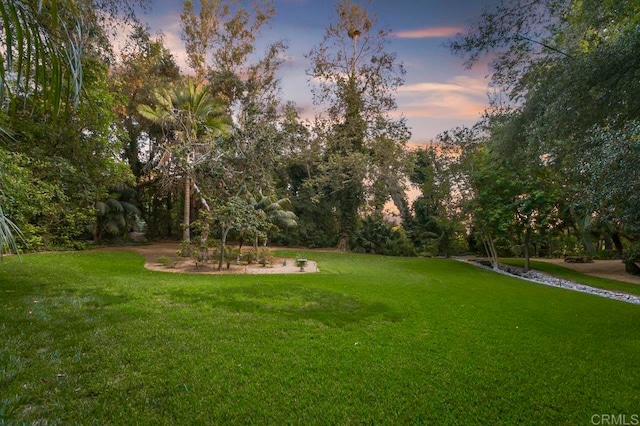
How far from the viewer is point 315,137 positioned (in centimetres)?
2081

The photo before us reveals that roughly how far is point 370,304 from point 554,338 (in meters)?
3.02

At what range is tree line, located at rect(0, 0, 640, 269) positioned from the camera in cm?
461

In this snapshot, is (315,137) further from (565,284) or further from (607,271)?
(607,271)

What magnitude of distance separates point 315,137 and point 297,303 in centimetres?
1625

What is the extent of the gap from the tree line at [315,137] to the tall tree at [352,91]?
0.10 metres

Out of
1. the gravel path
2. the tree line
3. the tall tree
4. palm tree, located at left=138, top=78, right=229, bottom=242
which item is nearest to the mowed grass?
the tree line

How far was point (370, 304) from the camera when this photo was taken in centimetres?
626

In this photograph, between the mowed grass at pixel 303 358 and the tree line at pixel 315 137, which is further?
the tree line at pixel 315 137

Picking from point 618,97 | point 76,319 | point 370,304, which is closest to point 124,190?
point 76,319

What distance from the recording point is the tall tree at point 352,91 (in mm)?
20047

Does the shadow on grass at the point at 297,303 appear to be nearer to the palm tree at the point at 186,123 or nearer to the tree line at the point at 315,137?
the tree line at the point at 315,137

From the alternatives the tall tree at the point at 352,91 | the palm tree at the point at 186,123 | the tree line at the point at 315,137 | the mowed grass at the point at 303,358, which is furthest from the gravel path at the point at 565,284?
the palm tree at the point at 186,123

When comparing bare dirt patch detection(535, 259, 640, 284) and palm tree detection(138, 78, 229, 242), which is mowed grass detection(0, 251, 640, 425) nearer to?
bare dirt patch detection(535, 259, 640, 284)

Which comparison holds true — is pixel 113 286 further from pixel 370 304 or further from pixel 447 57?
pixel 447 57
